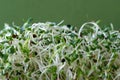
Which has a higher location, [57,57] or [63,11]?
[63,11]

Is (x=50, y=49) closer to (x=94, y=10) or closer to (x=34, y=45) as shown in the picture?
(x=34, y=45)

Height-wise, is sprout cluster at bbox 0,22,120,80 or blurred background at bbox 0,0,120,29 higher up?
blurred background at bbox 0,0,120,29

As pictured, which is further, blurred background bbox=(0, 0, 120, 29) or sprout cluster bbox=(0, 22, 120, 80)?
blurred background bbox=(0, 0, 120, 29)

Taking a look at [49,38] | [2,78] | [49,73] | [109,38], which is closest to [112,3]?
[109,38]

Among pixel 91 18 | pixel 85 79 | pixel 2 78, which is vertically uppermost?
pixel 91 18

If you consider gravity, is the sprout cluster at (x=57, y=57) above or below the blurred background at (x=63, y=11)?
below
